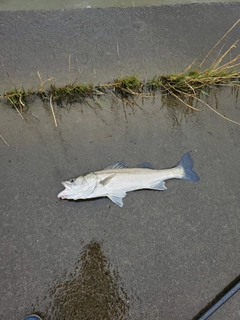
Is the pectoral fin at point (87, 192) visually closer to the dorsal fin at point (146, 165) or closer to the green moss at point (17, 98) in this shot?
the dorsal fin at point (146, 165)

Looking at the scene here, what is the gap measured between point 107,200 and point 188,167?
1041 millimetres

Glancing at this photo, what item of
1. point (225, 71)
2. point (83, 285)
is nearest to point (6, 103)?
point (83, 285)

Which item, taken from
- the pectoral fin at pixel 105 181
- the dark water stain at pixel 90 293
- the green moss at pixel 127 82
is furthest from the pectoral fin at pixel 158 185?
the green moss at pixel 127 82

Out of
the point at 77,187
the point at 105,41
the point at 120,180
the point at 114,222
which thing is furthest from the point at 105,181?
the point at 105,41

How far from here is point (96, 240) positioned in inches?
126

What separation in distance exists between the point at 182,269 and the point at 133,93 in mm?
2169

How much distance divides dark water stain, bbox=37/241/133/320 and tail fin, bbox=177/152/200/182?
51.3 inches

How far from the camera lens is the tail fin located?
3.43 m

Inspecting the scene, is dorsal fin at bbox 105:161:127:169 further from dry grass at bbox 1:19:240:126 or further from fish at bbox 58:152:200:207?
dry grass at bbox 1:19:240:126

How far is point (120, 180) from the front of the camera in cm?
325

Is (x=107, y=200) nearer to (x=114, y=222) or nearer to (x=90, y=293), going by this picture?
(x=114, y=222)

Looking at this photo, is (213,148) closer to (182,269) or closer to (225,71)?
(225,71)

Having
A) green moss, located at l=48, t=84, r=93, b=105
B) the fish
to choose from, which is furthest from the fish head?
green moss, located at l=48, t=84, r=93, b=105

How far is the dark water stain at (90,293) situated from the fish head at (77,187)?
1.84ft
